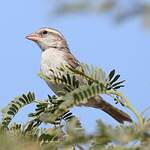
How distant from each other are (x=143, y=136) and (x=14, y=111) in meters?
1.20

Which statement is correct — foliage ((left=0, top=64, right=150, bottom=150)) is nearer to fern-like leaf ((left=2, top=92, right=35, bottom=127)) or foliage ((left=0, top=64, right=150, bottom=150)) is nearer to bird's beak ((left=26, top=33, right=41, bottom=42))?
fern-like leaf ((left=2, top=92, right=35, bottom=127))

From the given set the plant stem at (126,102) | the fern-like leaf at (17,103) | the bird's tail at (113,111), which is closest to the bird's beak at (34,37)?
the bird's tail at (113,111)

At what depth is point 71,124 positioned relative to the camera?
1.21 m

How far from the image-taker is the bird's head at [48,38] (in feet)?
22.2

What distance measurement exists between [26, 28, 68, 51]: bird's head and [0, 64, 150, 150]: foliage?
186 inches

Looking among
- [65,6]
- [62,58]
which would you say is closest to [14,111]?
[65,6]

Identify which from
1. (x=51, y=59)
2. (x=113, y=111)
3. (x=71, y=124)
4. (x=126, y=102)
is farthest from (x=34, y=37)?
(x=71, y=124)

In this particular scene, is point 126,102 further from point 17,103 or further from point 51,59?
point 51,59

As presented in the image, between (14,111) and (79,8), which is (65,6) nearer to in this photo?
(79,8)

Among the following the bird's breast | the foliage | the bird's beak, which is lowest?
the foliage

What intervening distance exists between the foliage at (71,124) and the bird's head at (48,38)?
15.5 feet

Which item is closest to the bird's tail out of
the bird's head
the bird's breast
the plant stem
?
the plant stem

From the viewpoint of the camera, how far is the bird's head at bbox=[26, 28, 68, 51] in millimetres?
6754

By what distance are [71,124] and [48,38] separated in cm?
575
